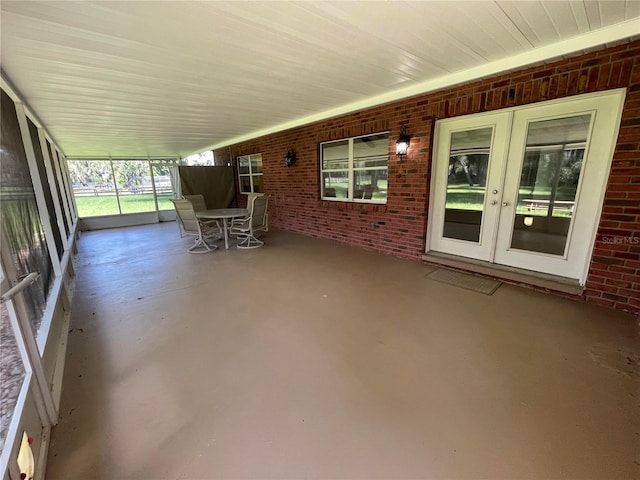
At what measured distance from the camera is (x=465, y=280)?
132 inches

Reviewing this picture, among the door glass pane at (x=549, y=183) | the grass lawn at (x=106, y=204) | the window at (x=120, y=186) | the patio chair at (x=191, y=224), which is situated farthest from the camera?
the window at (x=120, y=186)

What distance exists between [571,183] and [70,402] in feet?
14.9

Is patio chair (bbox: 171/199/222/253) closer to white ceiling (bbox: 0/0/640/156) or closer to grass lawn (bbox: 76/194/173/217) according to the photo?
white ceiling (bbox: 0/0/640/156)

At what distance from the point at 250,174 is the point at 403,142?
514cm

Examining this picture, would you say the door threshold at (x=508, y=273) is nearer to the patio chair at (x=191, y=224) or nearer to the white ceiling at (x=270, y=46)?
the white ceiling at (x=270, y=46)

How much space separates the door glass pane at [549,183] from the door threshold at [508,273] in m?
0.29

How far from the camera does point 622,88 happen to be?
7.77ft

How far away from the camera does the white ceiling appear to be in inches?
68.3

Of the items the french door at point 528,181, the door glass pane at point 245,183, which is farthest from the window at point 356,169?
the door glass pane at point 245,183

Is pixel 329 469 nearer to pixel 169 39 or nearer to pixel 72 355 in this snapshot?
pixel 72 355

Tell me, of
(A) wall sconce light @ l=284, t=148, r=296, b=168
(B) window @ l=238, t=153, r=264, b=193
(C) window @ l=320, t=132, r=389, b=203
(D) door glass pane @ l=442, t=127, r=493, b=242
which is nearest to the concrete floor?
(D) door glass pane @ l=442, t=127, r=493, b=242

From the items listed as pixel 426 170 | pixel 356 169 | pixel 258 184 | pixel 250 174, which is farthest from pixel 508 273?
pixel 250 174

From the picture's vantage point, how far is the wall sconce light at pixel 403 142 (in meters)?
3.85

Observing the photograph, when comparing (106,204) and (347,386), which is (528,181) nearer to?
(347,386)
